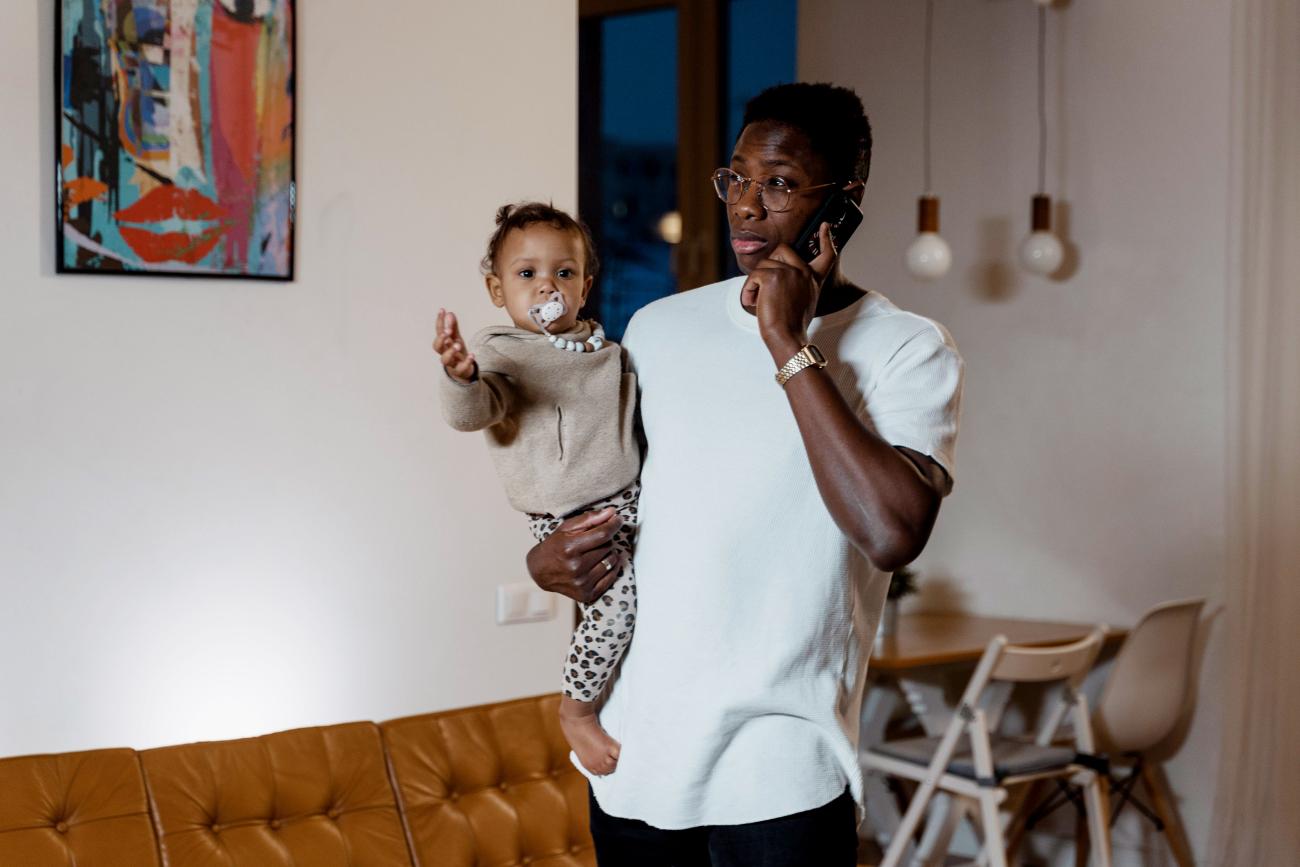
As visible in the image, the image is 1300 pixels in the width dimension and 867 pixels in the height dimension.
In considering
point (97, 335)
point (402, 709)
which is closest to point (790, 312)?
point (97, 335)

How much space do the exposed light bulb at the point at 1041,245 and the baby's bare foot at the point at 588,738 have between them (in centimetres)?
308

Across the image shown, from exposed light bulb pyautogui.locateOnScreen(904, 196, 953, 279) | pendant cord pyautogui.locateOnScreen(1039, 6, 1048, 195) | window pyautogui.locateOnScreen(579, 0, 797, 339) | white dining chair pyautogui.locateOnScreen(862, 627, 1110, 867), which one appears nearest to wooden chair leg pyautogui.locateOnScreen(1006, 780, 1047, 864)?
white dining chair pyautogui.locateOnScreen(862, 627, 1110, 867)

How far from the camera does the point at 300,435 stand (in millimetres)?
2643

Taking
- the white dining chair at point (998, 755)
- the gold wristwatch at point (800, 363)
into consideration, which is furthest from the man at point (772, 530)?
the white dining chair at point (998, 755)

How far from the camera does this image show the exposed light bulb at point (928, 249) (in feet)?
13.6

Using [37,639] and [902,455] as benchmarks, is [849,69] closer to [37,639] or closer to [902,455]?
[37,639]

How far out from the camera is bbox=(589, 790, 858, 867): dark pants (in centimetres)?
130

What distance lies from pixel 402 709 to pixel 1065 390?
2.54m

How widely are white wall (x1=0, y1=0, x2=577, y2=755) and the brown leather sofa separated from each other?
20cm

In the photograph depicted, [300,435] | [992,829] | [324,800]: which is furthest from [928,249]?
[324,800]

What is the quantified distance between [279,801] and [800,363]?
1.53 m

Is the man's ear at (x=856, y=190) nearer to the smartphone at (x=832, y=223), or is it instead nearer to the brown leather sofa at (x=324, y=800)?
the smartphone at (x=832, y=223)

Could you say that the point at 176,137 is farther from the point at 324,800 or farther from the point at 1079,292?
the point at 1079,292

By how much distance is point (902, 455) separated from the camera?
1251 millimetres
